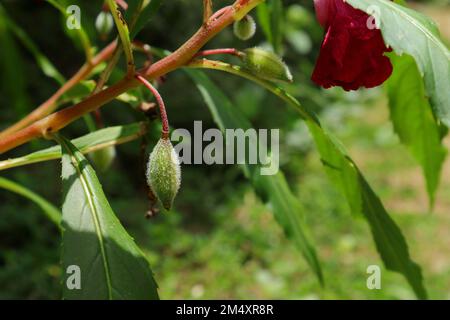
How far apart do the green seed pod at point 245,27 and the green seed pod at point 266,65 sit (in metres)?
0.10

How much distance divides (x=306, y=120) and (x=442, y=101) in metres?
0.37

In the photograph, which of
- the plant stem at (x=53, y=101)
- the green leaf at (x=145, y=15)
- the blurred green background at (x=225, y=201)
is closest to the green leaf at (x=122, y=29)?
the green leaf at (x=145, y=15)

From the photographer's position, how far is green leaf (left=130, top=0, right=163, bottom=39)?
1156mm

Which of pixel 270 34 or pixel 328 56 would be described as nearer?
pixel 328 56

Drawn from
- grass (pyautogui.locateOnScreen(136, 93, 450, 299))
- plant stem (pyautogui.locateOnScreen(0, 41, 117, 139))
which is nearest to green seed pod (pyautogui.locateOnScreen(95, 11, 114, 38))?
plant stem (pyautogui.locateOnScreen(0, 41, 117, 139))

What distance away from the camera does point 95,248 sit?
997 mm

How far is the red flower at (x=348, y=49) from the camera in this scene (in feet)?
3.20

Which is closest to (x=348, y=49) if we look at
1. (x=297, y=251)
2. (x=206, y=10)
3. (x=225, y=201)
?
(x=206, y=10)

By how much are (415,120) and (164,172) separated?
2.11 ft

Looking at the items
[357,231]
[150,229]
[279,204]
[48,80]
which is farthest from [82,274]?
[48,80]

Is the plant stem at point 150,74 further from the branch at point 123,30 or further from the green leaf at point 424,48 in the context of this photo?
the green leaf at point 424,48

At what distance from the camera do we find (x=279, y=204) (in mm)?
1529

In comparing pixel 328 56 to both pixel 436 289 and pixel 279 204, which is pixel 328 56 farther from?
pixel 436 289
